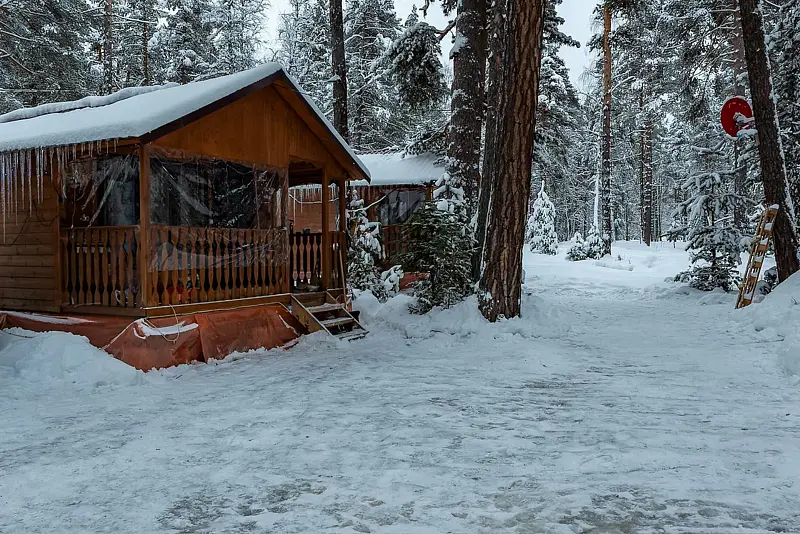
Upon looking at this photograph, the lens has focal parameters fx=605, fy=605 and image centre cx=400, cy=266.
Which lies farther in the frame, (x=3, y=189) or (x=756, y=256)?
(x=756, y=256)

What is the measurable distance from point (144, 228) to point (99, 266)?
1.20 meters

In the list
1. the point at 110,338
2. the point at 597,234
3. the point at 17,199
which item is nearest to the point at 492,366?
the point at 110,338

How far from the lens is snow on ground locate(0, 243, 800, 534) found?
10.3ft

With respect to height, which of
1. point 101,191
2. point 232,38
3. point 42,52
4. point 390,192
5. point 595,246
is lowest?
point 595,246

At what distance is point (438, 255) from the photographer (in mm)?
10062

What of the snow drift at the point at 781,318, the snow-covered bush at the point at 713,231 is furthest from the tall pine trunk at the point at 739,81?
the snow drift at the point at 781,318

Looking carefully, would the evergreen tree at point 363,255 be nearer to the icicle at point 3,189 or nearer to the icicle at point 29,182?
the icicle at point 29,182

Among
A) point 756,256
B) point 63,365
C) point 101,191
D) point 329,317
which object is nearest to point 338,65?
point 329,317

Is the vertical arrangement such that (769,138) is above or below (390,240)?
above

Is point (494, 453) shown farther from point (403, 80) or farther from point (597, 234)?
point (597, 234)

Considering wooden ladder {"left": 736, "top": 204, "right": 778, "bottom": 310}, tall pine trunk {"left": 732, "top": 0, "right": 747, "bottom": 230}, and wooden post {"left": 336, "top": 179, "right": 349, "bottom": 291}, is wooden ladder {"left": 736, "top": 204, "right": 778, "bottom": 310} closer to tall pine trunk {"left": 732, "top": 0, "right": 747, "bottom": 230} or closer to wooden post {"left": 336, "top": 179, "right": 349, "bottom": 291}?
tall pine trunk {"left": 732, "top": 0, "right": 747, "bottom": 230}

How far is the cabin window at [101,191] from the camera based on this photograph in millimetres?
8273

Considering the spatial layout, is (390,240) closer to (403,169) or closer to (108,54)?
(403,169)

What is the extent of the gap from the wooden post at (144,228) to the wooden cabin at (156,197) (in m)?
0.02
